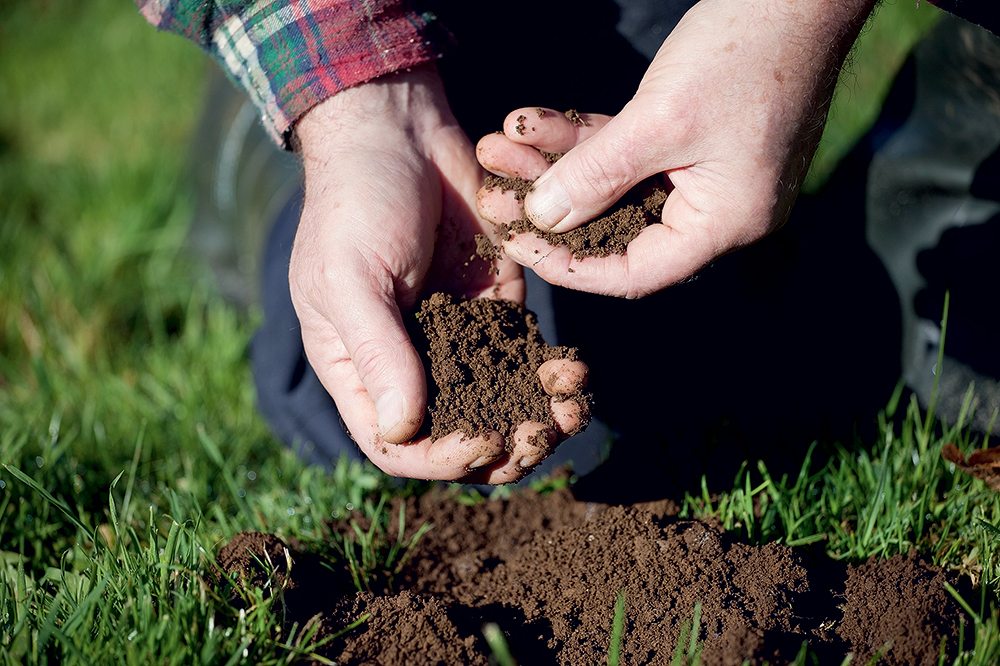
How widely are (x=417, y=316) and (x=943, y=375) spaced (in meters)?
1.53

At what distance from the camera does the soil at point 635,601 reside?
4.37 ft

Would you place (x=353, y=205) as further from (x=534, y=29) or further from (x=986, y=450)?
(x=986, y=450)

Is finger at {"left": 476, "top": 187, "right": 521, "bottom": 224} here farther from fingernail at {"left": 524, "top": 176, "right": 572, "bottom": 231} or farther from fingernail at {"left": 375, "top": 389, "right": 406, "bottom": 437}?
fingernail at {"left": 375, "top": 389, "right": 406, "bottom": 437}

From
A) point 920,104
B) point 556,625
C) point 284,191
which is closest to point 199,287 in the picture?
point 284,191

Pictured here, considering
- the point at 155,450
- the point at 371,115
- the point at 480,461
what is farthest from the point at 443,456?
the point at 155,450

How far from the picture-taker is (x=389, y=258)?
1562 mm

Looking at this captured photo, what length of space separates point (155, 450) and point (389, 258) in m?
1.28

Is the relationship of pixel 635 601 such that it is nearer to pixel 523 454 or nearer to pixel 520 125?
pixel 523 454

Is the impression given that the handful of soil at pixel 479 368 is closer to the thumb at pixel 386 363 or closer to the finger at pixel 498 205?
the thumb at pixel 386 363

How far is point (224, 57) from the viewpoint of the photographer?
182 centimetres

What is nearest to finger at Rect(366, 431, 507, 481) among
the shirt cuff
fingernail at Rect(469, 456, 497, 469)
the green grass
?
fingernail at Rect(469, 456, 497, 469)

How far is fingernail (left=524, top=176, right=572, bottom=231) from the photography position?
1.49m

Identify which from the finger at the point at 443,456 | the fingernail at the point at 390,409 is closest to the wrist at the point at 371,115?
the fingernail at the point at 390,409

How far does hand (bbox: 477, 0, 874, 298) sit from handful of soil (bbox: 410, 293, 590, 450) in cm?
17
